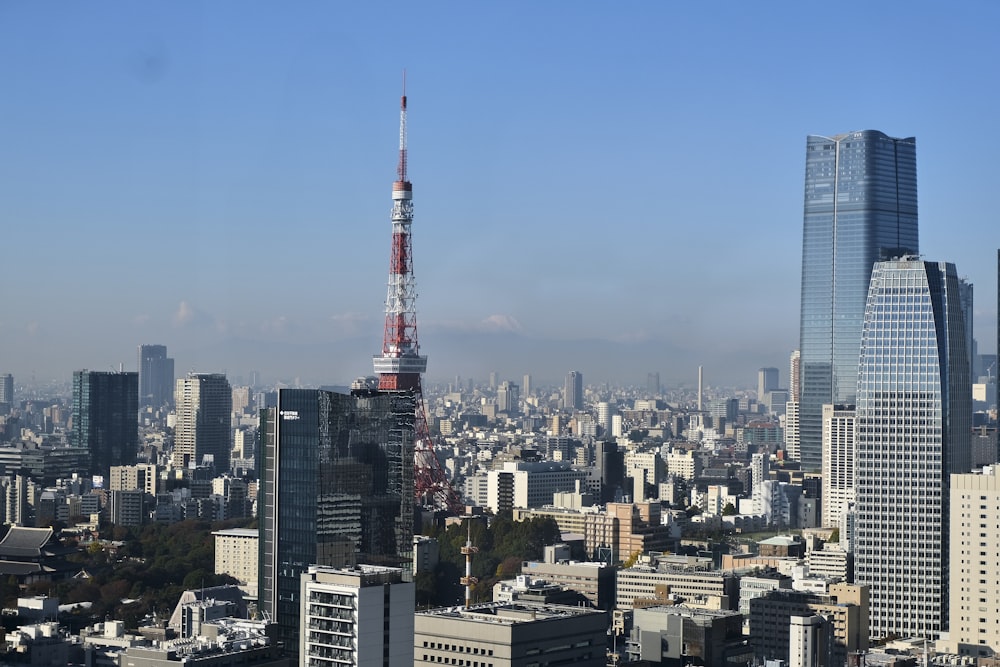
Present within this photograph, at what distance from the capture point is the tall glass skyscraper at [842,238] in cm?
5075

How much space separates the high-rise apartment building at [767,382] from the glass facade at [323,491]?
49.4m

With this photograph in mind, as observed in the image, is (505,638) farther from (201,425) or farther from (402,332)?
(201,425)

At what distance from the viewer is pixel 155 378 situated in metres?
45.9

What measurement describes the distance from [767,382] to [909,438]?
4589cm

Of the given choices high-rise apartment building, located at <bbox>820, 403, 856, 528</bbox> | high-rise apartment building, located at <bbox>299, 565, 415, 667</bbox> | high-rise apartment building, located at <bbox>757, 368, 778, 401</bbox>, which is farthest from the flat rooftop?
high-rise apartment building, located at <bbox>757, 368, 778, 401</bbox>

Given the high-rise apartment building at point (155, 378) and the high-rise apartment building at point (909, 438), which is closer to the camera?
the high-rise apartment building at point (909, 438)

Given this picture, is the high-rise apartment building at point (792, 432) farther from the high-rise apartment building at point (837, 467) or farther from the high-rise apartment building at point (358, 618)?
the high-rise apartment building at point (358, 618)

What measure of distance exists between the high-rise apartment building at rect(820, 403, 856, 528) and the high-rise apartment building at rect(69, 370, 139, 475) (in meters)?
16.9

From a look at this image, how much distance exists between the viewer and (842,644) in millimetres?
22359

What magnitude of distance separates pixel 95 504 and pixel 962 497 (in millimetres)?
20866

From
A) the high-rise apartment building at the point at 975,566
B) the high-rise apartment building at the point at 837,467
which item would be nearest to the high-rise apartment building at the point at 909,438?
the high-rise apartment building at the point at 975,566

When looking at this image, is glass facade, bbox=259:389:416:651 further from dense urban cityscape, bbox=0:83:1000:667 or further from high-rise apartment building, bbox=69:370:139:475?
high-rise apartment building, bbox=69:370:139:475

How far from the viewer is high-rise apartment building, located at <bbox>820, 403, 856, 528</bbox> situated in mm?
36750

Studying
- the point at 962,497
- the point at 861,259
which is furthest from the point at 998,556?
the point at 861,259
